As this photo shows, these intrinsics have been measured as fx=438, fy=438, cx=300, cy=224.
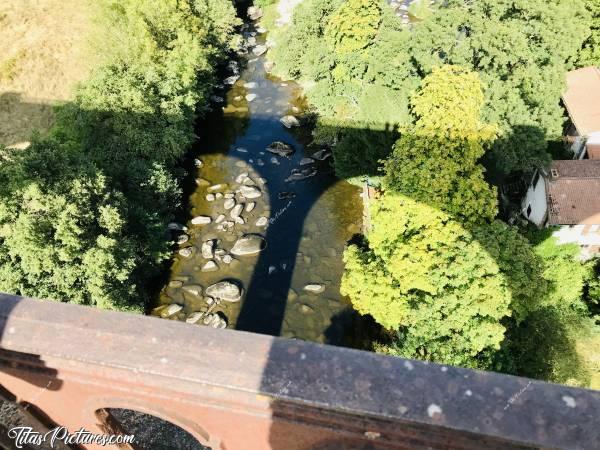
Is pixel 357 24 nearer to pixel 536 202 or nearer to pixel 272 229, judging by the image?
pixel 272 229

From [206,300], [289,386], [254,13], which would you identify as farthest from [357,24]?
[289,386]

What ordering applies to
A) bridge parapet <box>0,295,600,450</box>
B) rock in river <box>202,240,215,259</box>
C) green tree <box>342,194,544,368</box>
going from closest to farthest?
bridge parapet <box>0,295,600,450</box> → green tree <box>342,194,544,368</box> → rock in river <box>202,240,215,259</box>

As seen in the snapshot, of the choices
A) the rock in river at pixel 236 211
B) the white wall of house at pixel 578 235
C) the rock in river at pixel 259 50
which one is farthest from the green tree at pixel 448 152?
the rock in river at pixel 259 50

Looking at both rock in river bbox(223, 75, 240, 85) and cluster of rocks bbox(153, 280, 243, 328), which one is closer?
cluster of rocks bbox(153, 280, 243, 328)

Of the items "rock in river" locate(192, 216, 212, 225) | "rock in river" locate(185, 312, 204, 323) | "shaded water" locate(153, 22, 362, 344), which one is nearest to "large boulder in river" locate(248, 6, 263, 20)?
"shaded water" locate(153, 22, 362, 344)

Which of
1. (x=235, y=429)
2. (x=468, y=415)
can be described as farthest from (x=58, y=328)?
(x=468, y=415)

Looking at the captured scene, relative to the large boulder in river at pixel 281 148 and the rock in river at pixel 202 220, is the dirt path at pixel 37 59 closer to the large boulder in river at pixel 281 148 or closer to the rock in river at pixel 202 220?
the rock in river at pixel 202 220

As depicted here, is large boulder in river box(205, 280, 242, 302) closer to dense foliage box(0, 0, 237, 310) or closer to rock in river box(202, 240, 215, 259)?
rock in river box(202, 240, 215, 259)
